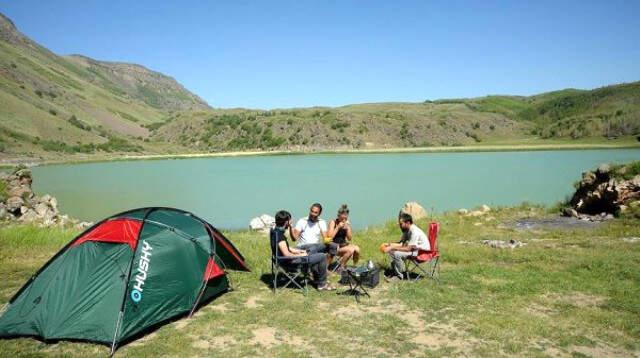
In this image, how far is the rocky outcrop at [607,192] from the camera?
1695 cm

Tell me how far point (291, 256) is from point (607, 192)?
14.1 metres

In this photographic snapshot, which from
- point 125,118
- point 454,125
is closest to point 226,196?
point 454,125

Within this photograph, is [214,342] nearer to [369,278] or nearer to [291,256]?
[291,256]

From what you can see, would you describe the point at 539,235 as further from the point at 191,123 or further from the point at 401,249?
the point at 191,123

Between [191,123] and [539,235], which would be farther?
[191,123]

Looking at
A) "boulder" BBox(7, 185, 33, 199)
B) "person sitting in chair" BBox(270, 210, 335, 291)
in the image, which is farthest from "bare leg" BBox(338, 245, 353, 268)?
"boulder" BBox(7, 185, 33, 199)

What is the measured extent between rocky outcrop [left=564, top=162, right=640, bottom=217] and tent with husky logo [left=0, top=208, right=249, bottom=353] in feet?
49.1

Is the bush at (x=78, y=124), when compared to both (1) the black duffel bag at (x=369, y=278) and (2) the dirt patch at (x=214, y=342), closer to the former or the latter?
(1) the black duffel bag at (x=369, y=278)

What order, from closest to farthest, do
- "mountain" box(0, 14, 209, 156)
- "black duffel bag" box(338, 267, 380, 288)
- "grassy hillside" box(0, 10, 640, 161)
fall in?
"black duffel bag" box(338, 267, 380, 288), "mountain" box(0, 14, 209, 156), "grassy hillside" box(0, 10, 640, 161)

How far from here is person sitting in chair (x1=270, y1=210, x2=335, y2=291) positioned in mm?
9164

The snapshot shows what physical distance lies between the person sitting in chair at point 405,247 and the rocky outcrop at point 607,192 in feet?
35.1

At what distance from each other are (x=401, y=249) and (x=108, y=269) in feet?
18.1

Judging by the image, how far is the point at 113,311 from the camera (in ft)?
23.6

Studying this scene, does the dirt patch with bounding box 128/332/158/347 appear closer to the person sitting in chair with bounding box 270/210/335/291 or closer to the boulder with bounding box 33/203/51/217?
the person sitting in chair with bounding box 270/210/335/291
